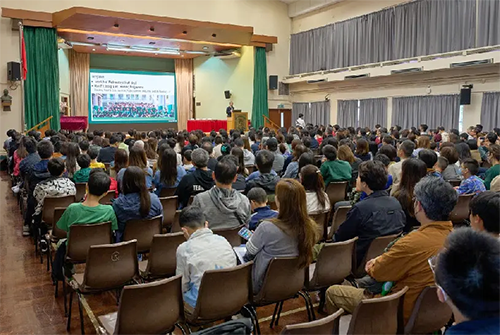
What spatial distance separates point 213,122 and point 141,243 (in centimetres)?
1583

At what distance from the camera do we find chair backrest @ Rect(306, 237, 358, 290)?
326 cm

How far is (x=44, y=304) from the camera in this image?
158 inches

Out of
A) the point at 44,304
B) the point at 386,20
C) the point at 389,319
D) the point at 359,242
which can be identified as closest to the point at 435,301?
the point at 389,319

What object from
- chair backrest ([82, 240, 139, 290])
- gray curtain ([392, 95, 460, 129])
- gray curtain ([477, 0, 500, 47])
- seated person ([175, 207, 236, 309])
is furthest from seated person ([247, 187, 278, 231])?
gray curtain ([392, 95, 460, 129])

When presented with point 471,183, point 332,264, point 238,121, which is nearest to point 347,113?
point 238,121

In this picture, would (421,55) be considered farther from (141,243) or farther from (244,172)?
(141,243)

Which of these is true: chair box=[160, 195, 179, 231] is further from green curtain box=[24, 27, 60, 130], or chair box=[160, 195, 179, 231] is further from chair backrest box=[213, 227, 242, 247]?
green curtain box=[24, 27, 60, 130]

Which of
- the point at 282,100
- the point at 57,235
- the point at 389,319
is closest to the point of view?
the point at 389,319

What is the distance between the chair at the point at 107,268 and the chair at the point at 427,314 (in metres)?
2.05

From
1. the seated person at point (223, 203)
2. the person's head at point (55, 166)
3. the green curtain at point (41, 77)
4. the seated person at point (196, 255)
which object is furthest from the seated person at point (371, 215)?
the green curtain at point (41, 77)

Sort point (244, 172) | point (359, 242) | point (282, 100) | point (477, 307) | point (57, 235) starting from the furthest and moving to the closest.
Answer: point (282, 100) → point (244, 172) → point (57, 235) → point (359, 242) → point (477, 307)

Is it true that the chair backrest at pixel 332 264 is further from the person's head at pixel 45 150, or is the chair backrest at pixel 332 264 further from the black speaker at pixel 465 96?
the black speaker at pixel 465 96

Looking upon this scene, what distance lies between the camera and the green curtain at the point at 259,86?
20.2 metres

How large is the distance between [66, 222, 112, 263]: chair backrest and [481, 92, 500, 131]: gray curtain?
44.7 feet
